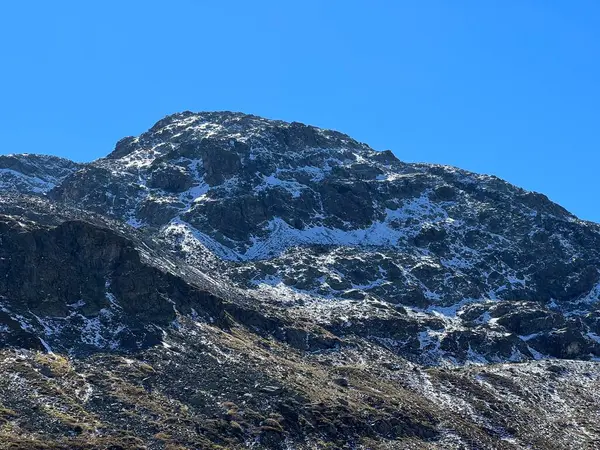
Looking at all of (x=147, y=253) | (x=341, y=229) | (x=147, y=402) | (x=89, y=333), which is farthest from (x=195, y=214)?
(x=147, y=402)

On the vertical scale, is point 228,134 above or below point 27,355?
above

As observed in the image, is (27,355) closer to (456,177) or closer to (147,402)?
(147,402)

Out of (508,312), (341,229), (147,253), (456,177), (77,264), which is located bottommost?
(77,264)

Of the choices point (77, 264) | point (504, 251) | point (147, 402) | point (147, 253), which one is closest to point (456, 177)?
point (504, 251)

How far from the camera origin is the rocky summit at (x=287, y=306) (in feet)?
224

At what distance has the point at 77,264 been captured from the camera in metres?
87.1

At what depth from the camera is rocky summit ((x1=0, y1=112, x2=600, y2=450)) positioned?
224 feet

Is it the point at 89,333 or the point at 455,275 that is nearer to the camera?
the point at 89,333

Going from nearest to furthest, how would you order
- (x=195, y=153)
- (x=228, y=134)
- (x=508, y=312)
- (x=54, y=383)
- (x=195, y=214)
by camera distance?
1. (x=54, y=383)
2. (x=508, y=312)
3. (x=195, y=214)
4. (x=195, y=153)
5. (x=228, y=134)

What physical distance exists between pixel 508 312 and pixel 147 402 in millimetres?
75364

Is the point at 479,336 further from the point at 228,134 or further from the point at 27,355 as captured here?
the point at 228,134

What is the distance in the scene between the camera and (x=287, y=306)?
382 feet

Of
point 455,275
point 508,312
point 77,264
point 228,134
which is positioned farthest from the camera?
point 228,134

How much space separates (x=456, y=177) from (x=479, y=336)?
284 ft
